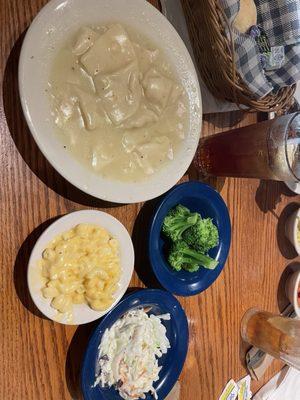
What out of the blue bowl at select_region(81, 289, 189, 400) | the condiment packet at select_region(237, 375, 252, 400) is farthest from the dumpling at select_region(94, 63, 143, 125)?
the condiment packet at select_region(237, 375, 252, 400)

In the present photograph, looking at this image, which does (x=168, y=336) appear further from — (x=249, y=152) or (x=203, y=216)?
(x=249, y=152)

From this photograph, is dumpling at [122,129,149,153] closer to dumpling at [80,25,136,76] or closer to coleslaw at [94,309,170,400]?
dumpling at [80,25,136,76]

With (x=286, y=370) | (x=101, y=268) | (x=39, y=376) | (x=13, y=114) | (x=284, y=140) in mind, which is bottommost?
(x=286, y=370)

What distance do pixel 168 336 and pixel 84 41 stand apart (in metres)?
1.19

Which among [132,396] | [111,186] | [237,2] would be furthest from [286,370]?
[237,2]

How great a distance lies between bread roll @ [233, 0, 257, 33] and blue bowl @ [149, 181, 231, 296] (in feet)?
2.05

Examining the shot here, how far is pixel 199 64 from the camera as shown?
177 cm

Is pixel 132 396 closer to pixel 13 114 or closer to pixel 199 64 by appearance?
pixel 13 114

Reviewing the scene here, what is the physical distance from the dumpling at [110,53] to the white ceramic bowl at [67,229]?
48cm

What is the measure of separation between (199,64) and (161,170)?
521 mm

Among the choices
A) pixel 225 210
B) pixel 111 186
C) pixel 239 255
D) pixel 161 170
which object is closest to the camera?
pixel 111 186

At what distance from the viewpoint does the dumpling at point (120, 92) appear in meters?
1.42

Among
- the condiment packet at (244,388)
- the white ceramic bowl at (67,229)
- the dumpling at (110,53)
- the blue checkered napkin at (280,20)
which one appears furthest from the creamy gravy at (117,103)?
the condiment packet at (244,388)

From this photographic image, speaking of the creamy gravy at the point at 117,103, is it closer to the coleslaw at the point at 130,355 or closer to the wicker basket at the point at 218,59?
the wicker basket at the point at 218,59
